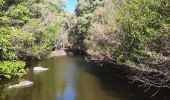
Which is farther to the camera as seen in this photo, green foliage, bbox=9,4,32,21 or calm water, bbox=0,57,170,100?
green foliage, bbox=9,4,32,21

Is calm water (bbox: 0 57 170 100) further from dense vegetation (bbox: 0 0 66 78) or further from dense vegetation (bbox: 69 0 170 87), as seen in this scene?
dense vegetation (bbox: 69 0 170 87)

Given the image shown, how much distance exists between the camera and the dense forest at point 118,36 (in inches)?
625

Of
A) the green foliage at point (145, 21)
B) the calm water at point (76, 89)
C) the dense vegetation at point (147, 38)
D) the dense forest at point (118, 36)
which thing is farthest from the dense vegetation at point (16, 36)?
the green foliage at point (145, 21)

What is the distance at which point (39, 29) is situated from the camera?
32.2m

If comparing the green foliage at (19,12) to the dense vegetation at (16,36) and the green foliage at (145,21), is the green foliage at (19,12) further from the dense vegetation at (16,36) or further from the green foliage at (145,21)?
Result: the green foliage at (145,21)

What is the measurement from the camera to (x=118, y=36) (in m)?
24.8

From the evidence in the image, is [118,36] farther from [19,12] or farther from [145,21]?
[19,12]

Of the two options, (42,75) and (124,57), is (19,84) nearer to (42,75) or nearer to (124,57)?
(42,75)

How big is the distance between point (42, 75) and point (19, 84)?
5806 millimetres

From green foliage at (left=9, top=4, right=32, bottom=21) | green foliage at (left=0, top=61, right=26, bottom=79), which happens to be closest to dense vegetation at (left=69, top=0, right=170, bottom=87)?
green foliage at (left=0, top=61, right=26, bottom=79)

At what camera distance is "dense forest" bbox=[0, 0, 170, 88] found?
15.9 meters

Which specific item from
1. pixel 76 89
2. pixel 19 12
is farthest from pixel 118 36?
pixel 19 12

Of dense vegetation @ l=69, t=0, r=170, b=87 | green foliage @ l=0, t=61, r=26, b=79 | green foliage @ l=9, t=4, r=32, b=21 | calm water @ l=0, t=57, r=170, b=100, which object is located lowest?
calm water @ l=0, t=57, r=170, b=100

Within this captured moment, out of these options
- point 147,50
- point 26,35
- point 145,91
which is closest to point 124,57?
point 145,91
